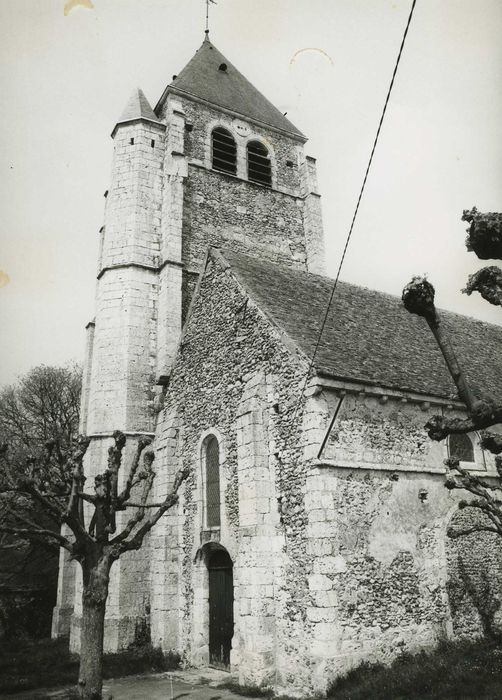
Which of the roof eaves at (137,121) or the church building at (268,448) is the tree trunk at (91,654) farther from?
the roof eaves at (137,121)

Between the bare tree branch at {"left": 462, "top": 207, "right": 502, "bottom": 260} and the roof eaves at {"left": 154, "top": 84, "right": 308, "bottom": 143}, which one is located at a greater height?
the roof eaves at {"left": 154, "top": 84, "right": 308, "bottom": 143}

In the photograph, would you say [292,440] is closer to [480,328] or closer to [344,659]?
[344,659]

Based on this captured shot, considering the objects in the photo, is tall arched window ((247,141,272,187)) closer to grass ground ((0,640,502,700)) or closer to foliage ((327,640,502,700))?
grass ground ((0,640,502,700))

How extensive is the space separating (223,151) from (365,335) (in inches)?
520

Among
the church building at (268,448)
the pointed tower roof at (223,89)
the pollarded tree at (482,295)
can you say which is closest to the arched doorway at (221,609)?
the church building at (268,448)

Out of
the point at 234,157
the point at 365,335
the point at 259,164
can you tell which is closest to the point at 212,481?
the point at 365,335

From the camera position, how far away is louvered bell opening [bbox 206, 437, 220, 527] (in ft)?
42.2

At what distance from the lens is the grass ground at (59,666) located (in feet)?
38.2

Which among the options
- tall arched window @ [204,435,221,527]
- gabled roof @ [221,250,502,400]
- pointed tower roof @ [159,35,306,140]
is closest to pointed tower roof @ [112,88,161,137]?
pointed tower roof @ [159,35,306,140]

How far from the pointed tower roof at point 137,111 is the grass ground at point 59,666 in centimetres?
1796

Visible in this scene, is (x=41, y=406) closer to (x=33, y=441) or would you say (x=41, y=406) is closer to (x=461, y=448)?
(x=33, y=441)

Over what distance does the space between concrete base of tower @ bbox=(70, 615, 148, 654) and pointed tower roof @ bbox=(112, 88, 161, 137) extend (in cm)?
1723

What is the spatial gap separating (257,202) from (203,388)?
37.0 feet

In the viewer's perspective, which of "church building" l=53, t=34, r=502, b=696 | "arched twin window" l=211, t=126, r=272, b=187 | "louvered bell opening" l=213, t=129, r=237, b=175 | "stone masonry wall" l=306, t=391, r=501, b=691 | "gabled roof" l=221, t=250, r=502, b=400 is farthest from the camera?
"arched twin window" l=211, t=126, r=272, b=187
